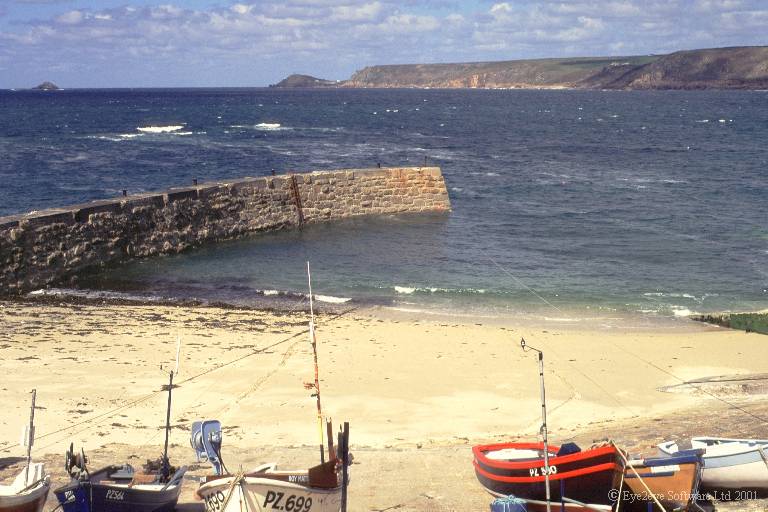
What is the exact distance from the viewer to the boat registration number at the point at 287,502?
431 inches

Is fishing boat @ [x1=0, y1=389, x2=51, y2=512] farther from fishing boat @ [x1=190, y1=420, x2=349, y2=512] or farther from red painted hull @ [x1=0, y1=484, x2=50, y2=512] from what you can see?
fishing boat @ [x1=190, y1=420, x2=349, y2=512]

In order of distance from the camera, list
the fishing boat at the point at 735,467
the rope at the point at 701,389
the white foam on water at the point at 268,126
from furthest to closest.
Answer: the white foam on water at the point at 268,126 → the rope at the point at 701,389 → the fishing boat at the point at 735,467

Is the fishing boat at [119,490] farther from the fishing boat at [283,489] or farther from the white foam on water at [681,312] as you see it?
the white foam on water at [681,312]

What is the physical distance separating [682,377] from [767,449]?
635 cm

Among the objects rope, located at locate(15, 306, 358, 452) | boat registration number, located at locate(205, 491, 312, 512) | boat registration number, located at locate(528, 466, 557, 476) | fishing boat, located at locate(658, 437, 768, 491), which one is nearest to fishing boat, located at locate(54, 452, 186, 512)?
boat registration number, located at locate(205, 491, 312, 512)

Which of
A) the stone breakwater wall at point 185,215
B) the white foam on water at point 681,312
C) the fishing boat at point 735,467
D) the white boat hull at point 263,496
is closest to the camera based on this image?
the white boat hull at point 263,496

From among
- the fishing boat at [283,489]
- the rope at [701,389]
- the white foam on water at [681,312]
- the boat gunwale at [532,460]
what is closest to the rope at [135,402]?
the fishing boat at [283,489]

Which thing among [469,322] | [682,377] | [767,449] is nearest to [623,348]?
[682,377]

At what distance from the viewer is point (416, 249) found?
31.8 meters

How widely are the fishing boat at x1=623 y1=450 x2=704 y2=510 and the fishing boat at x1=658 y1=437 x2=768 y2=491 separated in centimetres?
47

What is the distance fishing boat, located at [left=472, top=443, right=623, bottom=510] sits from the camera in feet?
38.5

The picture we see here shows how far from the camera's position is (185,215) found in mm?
31328

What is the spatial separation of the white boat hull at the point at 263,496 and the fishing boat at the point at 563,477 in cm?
221

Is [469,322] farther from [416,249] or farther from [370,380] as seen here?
[416,249]
